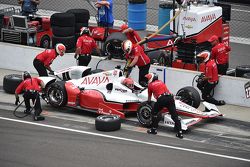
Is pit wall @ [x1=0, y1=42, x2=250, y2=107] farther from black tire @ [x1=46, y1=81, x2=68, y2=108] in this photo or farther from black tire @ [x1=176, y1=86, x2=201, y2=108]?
black tire @ [x1=46, y1=81, x2=68, y2=108]

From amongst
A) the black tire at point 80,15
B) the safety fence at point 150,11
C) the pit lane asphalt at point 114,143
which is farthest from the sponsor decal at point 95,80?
the safety fence at point 150,11

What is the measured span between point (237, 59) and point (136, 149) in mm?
9287

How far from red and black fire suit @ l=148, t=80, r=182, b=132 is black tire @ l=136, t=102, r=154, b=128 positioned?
37 centimetres

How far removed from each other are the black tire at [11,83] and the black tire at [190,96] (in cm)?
457

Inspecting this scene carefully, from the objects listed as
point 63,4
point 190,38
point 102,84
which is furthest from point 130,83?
point 63,4

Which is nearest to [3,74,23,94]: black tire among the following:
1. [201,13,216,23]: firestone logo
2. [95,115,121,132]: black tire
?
[95,115,121,132]: black tire

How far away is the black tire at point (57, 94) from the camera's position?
66.5 ft

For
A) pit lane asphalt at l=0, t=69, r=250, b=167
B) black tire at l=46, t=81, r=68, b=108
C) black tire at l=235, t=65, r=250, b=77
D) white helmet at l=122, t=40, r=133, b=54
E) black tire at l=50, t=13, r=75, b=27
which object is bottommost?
pit lane asphalt at l=0, t=69, r=250, b=167

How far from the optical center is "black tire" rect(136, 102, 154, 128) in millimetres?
19000

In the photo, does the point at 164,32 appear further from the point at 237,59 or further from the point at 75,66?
the point at 75,66

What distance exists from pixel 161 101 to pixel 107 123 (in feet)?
4.61

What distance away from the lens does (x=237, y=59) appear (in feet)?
85.3

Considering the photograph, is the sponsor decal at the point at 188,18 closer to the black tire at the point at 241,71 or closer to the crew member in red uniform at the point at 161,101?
the black tire at the point at 241,71

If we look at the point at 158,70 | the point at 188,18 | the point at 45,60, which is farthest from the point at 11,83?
the point at 188,18
